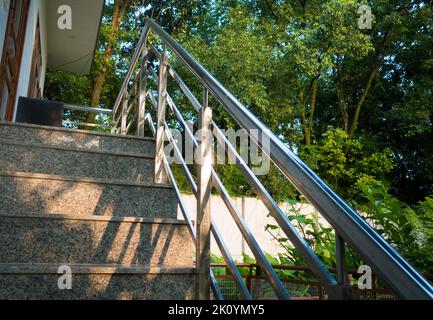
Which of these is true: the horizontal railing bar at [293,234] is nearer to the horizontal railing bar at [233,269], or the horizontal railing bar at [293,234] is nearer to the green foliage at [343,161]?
the horizontal railing bar at [233,269]

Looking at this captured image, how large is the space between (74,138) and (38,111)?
1.74 metres

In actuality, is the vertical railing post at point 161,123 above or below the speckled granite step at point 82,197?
above

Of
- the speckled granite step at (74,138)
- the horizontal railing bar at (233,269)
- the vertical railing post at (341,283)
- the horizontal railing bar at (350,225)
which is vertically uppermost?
the speckled granite step at (74,138)

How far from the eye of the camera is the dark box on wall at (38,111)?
12.9 ft

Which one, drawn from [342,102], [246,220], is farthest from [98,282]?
[342,102]

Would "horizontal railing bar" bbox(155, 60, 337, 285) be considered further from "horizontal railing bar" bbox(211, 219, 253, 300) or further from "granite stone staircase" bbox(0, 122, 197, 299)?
"granite stone staircase" bbox(0, 122, 197, 299)

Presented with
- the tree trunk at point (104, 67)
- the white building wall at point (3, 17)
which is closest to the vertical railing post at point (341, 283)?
the white building wall at point (3, 17)

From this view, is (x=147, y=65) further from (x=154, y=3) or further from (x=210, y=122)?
(x=154, y=3)

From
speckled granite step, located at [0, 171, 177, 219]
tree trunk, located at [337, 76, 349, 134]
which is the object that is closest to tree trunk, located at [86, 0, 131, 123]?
tree trunk, located at [337, 76, 349, 134]

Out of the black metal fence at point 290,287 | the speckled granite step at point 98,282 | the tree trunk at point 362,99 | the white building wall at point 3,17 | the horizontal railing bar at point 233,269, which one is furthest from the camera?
→ the tree trunk at point 362,99

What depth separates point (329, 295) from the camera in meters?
0.79

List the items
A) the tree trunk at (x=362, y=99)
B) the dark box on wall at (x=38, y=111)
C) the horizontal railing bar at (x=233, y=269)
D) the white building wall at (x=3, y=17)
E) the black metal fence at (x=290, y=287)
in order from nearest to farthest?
the horizontal railing bar at (x=233, y=269) < the black metal fence at (x=290, y=287) < the white building wall at (x=3, y=17) < the dark box on wall at (x=38, y=111) < the tree trunk at (x=362, y=99)

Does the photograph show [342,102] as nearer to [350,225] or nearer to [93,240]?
[93,240]

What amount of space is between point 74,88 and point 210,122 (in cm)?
924
